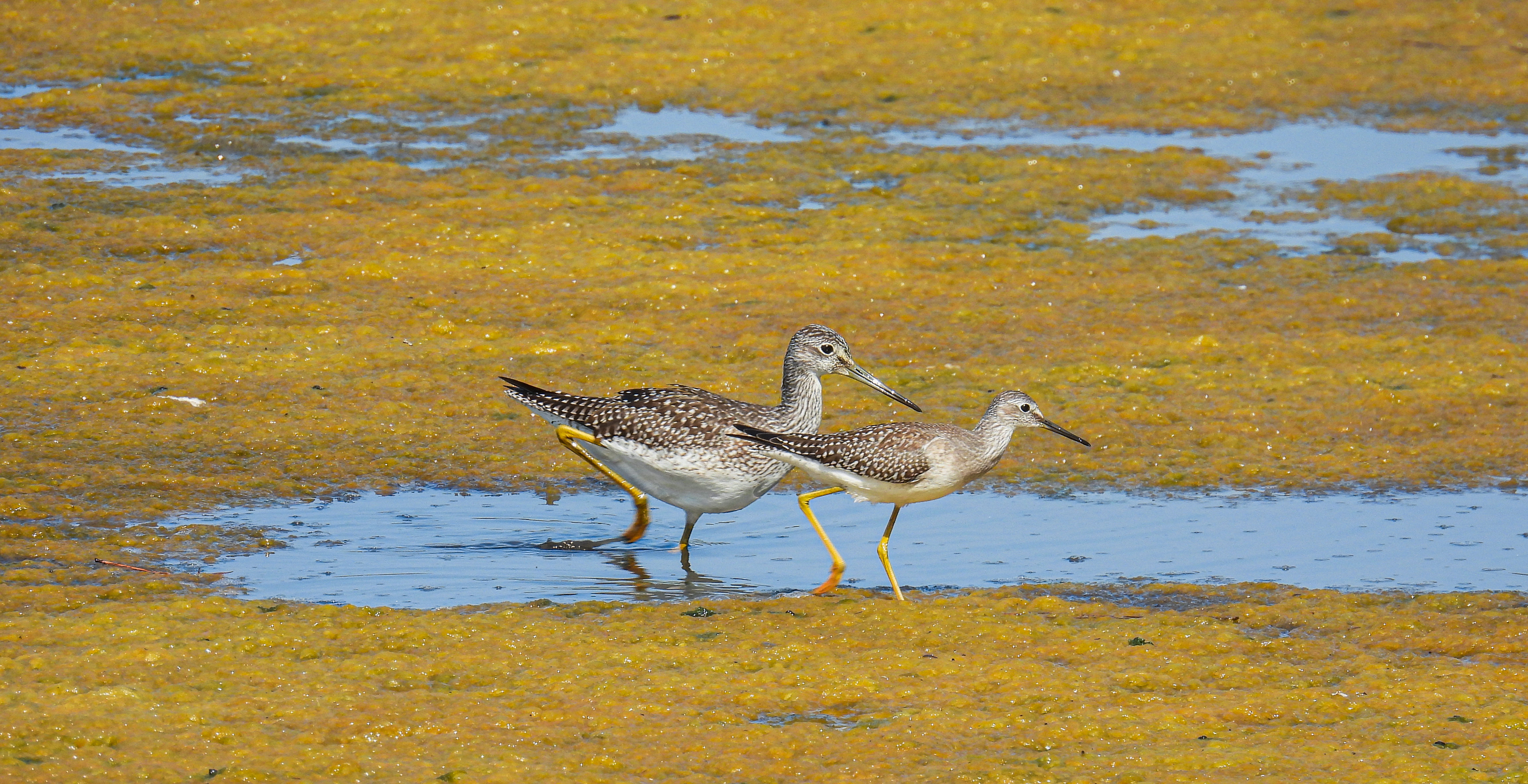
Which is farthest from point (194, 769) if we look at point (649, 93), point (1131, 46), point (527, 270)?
point (1131, 46)

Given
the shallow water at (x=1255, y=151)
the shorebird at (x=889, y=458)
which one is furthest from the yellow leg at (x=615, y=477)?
the shallow water at (x=1255, y=151)

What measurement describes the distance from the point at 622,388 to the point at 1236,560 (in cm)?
407

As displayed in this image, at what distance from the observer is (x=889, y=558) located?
9.05 metres

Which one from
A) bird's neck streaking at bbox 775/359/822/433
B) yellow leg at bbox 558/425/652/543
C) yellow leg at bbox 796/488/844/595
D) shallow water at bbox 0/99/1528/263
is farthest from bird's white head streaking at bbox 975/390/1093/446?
shallow water at bbox 0/99/1528/263

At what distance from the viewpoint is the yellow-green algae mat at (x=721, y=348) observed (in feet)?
21.5

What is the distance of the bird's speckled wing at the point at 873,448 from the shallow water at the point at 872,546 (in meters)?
0.58

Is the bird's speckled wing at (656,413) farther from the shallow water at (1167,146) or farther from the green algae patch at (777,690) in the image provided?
the shallow water at (1167,146)

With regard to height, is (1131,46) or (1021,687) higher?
(1131,46)

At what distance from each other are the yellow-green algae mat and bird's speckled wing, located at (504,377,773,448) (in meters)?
0.66

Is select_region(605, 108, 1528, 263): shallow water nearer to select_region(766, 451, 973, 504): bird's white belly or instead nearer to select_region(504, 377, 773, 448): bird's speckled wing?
select_region(504, 377, 773, 448): bird's speckled wing

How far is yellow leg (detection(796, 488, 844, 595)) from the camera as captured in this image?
8352 mm

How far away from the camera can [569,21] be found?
18953mm

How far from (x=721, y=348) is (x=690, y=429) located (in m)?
2.66

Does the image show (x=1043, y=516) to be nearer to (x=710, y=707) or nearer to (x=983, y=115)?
(x=710, y=707)
